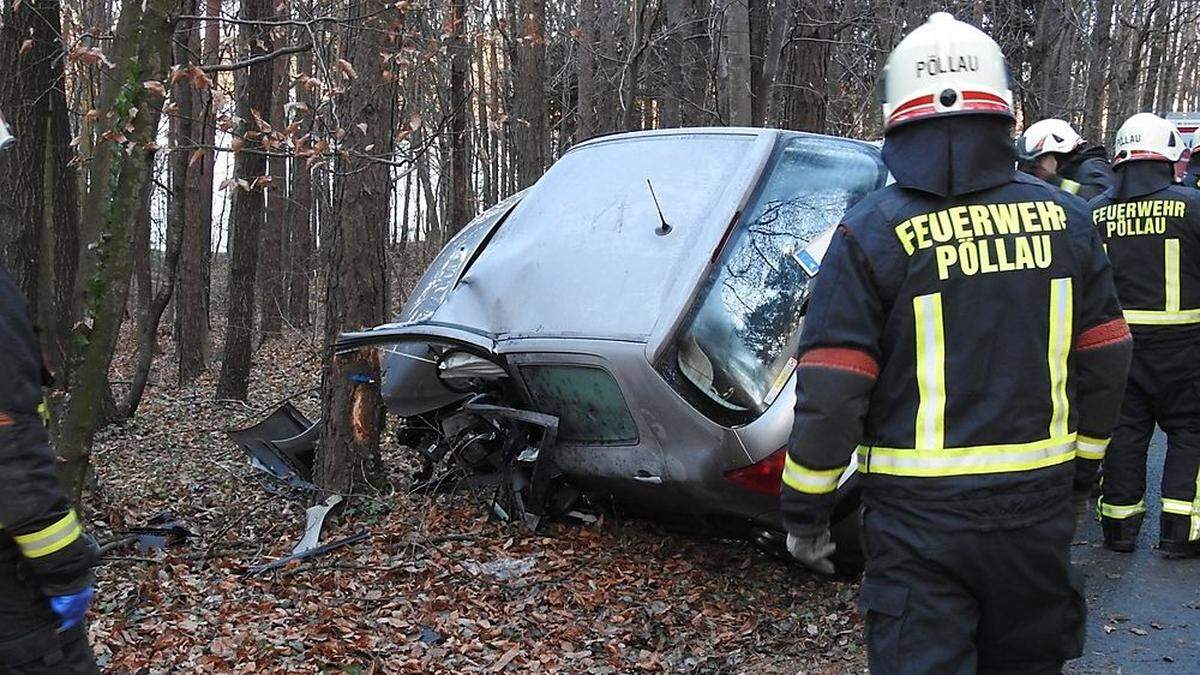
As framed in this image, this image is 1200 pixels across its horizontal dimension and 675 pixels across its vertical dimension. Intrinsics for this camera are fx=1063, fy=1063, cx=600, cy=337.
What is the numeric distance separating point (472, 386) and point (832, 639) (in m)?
2.30

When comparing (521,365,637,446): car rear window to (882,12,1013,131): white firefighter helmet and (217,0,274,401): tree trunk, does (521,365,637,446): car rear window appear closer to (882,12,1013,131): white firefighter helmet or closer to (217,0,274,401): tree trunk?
(882,12,1013,131): white firefighter helmet

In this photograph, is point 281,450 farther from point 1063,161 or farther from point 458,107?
point 458,107

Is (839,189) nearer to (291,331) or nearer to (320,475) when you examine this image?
(320,475)

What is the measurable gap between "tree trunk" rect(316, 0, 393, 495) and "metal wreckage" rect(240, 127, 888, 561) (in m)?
0.62

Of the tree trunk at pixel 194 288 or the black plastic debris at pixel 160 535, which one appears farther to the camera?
the tree trunk at pixel 194 288

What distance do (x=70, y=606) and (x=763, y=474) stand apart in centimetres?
279

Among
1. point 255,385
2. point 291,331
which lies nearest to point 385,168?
point 255,385

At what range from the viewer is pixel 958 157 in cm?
259

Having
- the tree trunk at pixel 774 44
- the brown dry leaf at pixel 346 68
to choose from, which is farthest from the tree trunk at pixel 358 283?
the tree trunk at pixel 774 44

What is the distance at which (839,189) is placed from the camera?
5.52m

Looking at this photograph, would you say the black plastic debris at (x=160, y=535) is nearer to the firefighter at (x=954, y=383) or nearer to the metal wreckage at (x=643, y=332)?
the metal wreckage at (x=643, y=332)

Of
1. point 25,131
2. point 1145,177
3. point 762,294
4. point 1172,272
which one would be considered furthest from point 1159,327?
point 25,131

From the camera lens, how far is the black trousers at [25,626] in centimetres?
283

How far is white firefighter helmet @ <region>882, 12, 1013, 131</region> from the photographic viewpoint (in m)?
2.61
